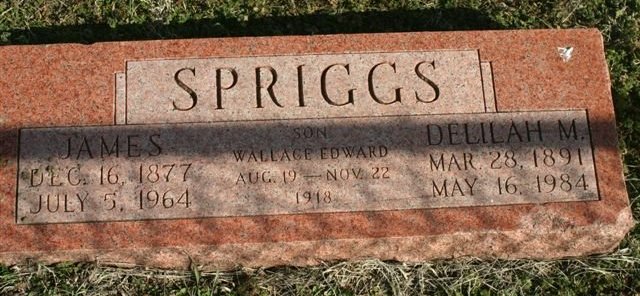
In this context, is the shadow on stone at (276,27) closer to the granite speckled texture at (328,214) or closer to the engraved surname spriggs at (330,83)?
the granite speckled texture at (328,214)

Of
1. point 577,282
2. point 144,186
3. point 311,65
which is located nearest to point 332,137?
point 311,65

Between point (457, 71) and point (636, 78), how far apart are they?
63.5 inches

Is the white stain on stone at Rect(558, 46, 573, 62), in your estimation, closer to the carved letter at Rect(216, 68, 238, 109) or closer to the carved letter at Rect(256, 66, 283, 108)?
the carved letter at Rect(256, 66, 283, 108)

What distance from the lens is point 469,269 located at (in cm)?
453

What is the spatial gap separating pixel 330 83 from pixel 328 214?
0.75 metres

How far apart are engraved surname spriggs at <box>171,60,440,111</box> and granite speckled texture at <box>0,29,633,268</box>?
12 cm

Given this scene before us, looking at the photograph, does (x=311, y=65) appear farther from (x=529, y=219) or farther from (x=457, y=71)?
(x=529, y=219)

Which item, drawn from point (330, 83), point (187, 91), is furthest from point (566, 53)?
point (187, 91)

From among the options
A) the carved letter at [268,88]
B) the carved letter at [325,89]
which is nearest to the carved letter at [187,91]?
the carved letter at [268,88]

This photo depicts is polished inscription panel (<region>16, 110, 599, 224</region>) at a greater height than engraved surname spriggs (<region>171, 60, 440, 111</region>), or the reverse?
engraved surname spriggs (<region>171, 60, 440, 111</region>)

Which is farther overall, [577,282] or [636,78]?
[636,78]

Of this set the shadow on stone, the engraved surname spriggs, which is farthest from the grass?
the engraved surname spriggs

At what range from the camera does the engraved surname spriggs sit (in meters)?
4.31

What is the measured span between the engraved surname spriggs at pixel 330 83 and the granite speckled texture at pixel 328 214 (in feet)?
0.38
